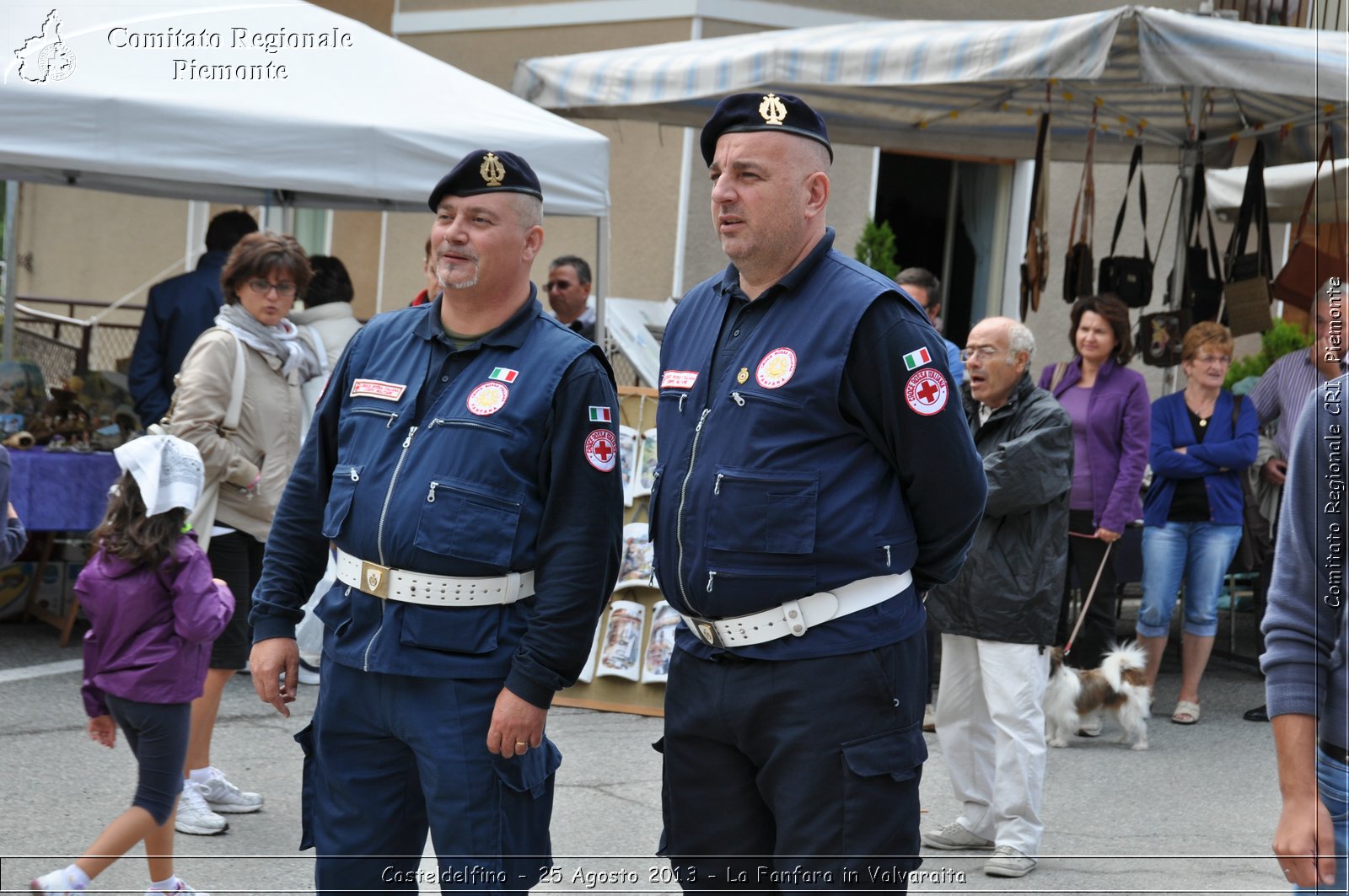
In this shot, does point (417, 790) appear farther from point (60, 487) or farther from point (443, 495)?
point (60, 487)

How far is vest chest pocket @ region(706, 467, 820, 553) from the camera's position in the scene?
9.71 feet

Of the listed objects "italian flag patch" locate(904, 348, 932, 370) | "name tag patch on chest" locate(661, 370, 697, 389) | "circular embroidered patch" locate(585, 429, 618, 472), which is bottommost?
"circular embroidered patch" locate(585, 429, 618, 472)

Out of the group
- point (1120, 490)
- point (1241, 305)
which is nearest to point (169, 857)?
point (1120, 490)

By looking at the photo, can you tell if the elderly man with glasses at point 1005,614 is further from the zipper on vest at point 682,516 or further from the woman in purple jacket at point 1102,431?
the zipper on vest at point 682,516

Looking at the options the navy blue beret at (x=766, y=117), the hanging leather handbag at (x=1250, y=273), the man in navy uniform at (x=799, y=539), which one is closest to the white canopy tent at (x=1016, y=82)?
the hanging leather handbag at (x=1250, y=273)

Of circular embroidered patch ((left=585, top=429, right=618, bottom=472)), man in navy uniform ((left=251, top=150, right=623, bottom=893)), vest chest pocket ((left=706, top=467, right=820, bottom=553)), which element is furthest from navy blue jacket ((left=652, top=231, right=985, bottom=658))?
man in navy uniform ((left=251, top=150, right=623, bottom=893))

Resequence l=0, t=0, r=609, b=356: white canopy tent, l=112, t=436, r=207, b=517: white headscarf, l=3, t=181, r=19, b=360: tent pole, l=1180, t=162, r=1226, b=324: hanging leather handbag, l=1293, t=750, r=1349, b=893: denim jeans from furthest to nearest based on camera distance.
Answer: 1. l=1180, t=162, r=1226, b=324: hanging leather handbag
2. l=3, t=181, r=19, b=360: tent pole
3. l=0, t=0, r=609, b=356: white canopy tent
4. l=112, t=436, r=207, b=517: white headscarf
5. l=1293, t=750, r=1349, b=893: denim jeans

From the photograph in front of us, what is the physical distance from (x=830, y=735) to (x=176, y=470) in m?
2.27

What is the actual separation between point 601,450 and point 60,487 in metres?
5.09

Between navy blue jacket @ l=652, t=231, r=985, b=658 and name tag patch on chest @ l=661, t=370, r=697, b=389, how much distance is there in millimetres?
53

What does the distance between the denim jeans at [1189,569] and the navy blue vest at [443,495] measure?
5.29 metres

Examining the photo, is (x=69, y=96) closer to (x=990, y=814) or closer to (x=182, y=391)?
(x=182, y=391)

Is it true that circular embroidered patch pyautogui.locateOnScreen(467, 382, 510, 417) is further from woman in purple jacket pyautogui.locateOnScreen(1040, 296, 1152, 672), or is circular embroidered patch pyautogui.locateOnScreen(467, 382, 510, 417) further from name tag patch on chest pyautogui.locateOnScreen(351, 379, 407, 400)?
woman in purple jacket pyautogui.locateOnScreen(1040, 296, 1152, 672)

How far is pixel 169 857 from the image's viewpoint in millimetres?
4266
